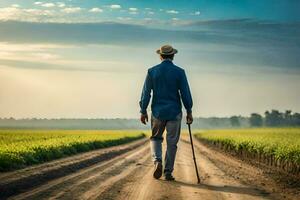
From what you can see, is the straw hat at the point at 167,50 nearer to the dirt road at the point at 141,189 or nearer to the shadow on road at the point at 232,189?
the dirt road at the point at 141,189

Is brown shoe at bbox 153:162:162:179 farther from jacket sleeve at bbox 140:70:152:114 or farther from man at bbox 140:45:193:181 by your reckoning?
jacket sleeve at bbox 140:70:152:114

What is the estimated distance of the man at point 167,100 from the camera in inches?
466

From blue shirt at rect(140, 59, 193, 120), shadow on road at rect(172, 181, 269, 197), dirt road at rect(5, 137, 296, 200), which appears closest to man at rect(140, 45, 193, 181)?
blue shirt at rect(140, 59, 193, 120)

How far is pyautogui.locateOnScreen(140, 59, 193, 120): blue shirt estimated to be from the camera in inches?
468

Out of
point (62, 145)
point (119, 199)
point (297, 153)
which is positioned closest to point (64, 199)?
point (119, 199)

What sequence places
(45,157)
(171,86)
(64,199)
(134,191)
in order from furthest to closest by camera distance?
(45,157)
(171,86)
(134,191)
(64,199)

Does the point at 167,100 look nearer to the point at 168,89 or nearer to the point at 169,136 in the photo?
the point at 168,89

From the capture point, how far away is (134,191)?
9.47 m

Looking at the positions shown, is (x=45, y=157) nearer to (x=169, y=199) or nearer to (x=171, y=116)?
(x=171, y=116)

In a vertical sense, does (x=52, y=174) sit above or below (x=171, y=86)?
below

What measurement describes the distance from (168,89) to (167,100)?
0.86 feet

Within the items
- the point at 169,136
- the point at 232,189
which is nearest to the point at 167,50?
the point at 169,136

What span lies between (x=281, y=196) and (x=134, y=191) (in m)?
2.71

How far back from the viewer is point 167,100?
11.9 m
